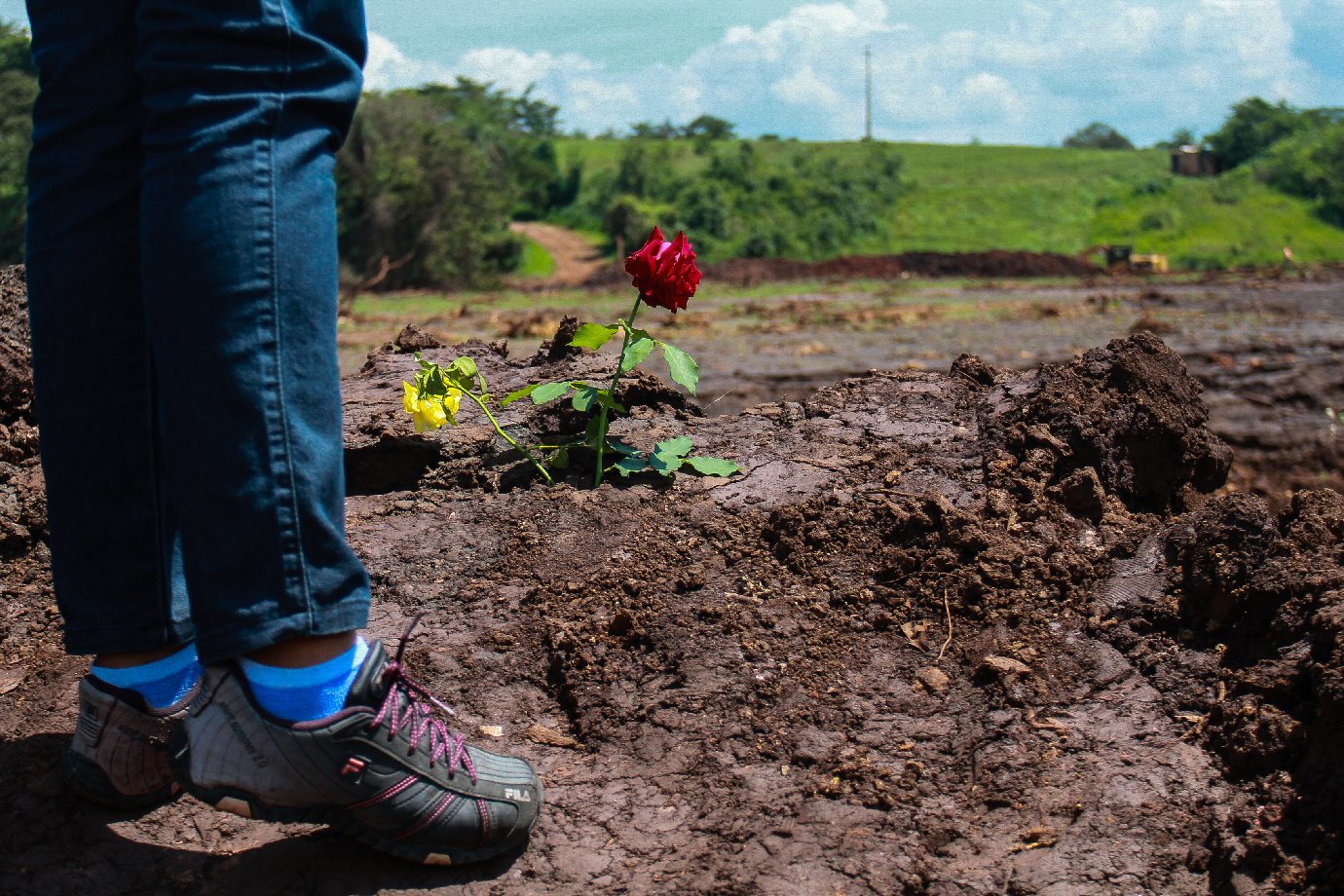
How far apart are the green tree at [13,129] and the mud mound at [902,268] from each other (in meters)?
12.3

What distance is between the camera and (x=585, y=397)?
8.35 ft

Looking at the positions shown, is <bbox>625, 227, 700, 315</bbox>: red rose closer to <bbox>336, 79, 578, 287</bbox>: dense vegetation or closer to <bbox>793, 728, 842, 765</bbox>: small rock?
<bbox>793, 728, 842, 765</bbox>: small rock

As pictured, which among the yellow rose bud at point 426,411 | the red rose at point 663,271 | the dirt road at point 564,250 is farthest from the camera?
the dirt road at point 564,250

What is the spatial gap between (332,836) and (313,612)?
42cm

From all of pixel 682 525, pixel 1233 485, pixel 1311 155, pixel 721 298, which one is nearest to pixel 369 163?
pixel 721 298

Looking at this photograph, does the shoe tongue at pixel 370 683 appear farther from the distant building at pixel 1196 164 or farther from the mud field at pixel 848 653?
the distant building at pixel 1196 164

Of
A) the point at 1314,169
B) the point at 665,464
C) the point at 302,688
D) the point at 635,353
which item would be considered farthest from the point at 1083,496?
the point at 1314,169

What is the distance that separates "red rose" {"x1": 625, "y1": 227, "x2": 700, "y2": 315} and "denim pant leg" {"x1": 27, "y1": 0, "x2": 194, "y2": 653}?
125 centimetres

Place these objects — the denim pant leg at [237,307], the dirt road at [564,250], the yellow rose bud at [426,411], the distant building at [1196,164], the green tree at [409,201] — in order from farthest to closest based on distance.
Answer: the distant building at [1196,164] → the dirt road at [564,250] → the green tree at [409,201] → the yellow rose bud at [426,411] → the denim pant leg at [237,307]

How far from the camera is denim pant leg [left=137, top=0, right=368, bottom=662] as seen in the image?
4.16 ft

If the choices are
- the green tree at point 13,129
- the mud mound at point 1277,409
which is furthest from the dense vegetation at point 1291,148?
the green tree at point 13,129

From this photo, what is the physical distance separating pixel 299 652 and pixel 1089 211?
44578mm

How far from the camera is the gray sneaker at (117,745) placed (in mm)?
1549

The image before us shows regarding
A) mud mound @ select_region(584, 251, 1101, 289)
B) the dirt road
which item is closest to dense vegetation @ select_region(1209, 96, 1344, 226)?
mud mound @ select_region(584, 251, 1101, 289)
